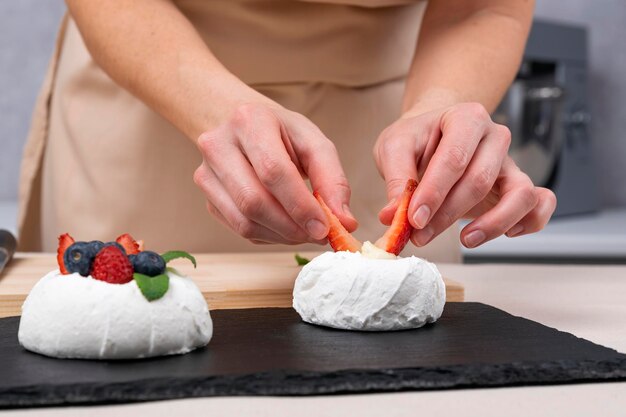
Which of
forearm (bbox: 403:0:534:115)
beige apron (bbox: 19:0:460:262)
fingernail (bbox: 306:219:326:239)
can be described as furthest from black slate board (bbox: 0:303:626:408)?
beige apron (bbox: 19:0:460:262)

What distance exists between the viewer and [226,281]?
1271 mm

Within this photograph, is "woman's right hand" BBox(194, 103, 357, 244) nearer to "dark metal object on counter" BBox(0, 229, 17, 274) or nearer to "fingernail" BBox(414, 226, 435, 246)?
"fingernail" BBox(414, 226, 435, 246)

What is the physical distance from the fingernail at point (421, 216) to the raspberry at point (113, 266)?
13.2 inches

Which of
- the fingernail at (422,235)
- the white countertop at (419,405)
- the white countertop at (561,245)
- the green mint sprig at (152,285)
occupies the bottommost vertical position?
the white countertop at (561,245)

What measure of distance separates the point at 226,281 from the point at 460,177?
356 mm

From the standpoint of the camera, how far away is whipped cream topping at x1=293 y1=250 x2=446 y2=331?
103 cm

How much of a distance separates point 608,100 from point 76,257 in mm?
2496

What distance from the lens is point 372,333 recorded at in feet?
3.37

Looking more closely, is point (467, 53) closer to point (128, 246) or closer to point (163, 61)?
point (163, 61)

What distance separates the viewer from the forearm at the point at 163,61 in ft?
4.00

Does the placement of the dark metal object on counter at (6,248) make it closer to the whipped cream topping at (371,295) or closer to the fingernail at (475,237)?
the whipped cream topping at (371,295)

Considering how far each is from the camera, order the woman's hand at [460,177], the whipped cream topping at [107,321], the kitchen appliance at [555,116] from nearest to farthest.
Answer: the whipped cream topping at [107,321]
the woman's hand at [460,177]
the kitchen appliance at [555,116]

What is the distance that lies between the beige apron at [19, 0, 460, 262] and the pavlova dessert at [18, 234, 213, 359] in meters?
0.73

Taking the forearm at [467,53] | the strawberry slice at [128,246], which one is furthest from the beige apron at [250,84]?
the strawberry slice at [128,246]
